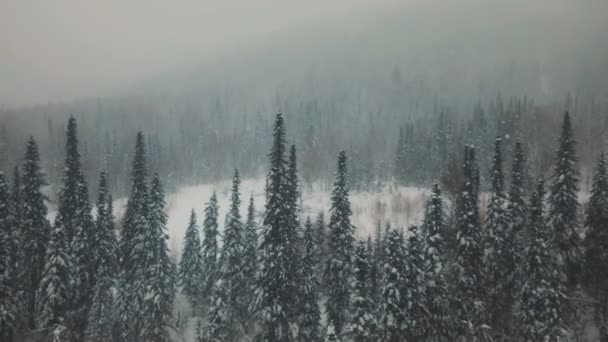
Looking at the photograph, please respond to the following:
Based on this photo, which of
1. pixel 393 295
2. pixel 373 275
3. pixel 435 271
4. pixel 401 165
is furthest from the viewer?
pixel 401 165

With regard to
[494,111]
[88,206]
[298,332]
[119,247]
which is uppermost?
[494,111]

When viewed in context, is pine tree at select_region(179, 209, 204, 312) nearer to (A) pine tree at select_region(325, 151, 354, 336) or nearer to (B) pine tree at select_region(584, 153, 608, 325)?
(A) pine tree at select_region(325, 151, 354, 336)

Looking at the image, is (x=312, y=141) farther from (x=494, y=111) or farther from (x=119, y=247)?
(x=119, y=247)

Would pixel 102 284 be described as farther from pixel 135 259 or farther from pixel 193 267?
pixel 193 267

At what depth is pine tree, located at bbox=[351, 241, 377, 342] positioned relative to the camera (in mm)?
34125

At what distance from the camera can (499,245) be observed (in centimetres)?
4188

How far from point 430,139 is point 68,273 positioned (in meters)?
121

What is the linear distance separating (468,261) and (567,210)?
1681cm

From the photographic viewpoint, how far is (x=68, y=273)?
39.7 meters

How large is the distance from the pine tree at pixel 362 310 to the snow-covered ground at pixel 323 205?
62.6m

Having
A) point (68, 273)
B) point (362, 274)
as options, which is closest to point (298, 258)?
point (362, 274)

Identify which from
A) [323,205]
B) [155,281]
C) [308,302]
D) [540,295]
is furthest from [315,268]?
[323,205]

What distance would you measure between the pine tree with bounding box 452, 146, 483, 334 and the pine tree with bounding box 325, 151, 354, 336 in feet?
32.5

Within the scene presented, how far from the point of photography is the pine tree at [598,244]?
4453 centimetres
